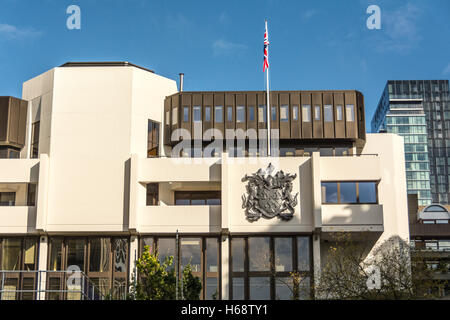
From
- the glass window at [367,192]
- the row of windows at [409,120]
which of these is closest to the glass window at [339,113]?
→ the glass window at [367,192]

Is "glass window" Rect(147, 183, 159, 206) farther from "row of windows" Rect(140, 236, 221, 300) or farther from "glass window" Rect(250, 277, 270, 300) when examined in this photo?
"glass window" Rect(250, 277, 270, 300)

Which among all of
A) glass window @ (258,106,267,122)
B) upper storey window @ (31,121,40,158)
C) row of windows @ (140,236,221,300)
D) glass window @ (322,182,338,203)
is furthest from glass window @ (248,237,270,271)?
upper storey window @ (31,121,40,158)

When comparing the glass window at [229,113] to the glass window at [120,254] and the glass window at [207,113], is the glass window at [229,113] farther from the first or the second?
the glass window at [120,254]

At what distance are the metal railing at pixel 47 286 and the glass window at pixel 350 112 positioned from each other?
23146 mm

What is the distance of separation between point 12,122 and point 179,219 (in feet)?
52.0

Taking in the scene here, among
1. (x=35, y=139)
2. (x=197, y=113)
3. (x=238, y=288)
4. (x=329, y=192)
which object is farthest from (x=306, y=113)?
(x=35, y=139)

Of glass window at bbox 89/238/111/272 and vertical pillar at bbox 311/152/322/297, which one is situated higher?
vertical pillar at bbox 311/152/322/297

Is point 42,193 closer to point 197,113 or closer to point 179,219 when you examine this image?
point 179,219

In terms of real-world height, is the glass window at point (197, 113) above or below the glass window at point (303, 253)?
above

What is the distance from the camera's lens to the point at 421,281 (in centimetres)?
3384

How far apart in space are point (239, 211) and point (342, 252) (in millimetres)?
8287

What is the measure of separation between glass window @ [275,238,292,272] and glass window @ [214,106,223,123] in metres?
10.7

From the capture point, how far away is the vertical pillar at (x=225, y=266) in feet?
148

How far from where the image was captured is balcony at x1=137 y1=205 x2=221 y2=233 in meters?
46.0
